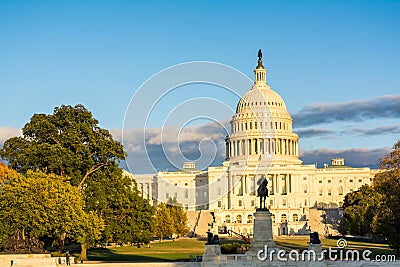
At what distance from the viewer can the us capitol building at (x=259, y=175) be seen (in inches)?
6795

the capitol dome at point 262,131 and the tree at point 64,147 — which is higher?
the capitol dome at point 262,131

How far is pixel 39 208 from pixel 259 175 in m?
121

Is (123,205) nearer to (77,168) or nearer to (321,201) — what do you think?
(77,168)

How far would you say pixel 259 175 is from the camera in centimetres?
17162

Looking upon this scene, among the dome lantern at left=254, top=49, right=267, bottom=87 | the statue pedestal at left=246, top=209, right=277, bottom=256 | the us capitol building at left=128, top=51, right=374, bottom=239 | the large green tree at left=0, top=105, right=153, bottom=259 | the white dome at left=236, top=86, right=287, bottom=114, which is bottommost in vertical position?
the statue pedestal at left=246, top=209, right=277, bottom=256

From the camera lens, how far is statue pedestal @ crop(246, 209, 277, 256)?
47469mm

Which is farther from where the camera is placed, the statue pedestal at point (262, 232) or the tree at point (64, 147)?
the tree at point (64, 147)

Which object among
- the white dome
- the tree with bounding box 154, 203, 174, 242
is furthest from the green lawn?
the white dome

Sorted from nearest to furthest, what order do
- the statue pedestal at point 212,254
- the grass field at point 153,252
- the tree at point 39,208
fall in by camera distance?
1. the statue pedestal at point 212,254
2. the tree at point 39,208
3. the grass field at point 153,252

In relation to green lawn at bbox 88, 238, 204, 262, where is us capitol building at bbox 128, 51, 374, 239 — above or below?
above

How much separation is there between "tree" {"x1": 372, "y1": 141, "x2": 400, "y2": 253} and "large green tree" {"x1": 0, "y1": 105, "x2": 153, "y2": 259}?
20.1 m

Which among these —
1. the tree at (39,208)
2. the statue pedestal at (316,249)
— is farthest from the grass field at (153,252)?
the statue pedestal at (316,249)

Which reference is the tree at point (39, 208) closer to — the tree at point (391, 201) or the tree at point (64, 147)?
the tree at point (64, 147)

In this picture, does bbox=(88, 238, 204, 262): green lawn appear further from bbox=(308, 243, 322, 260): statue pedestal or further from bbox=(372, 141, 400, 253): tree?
bbox=(372, 141, 400, 253): tree
